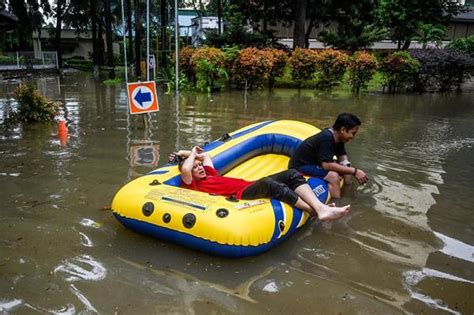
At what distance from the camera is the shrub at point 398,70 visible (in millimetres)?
15562

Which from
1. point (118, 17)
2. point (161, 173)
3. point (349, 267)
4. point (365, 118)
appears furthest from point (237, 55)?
point (118, 17)

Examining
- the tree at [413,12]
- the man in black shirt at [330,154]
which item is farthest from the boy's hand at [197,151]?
the tree at [413,12]

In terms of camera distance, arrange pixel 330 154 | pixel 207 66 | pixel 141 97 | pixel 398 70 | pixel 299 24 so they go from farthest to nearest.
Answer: pixel 299 24
pixel 398 70
pixel 207 66
pixel 141 97
pixel 330 154

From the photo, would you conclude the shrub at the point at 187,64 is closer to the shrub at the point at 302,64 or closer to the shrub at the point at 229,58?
the shrub at the point at 229,58

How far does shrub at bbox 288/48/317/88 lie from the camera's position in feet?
52.1

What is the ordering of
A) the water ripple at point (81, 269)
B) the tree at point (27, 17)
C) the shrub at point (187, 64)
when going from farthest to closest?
1. the tree at point (27, 17)
2. the shrub at point (187, 64)
3. the water ripple at point (81, 269)

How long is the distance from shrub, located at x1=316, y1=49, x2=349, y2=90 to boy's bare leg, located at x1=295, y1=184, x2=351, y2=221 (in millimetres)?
12512

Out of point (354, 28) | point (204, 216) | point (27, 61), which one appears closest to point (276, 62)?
point (354, 28)

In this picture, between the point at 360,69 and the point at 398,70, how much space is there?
4.36 ft

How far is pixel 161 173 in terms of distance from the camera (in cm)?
457

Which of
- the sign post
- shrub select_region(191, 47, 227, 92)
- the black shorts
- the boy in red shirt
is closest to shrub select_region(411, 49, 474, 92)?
shrub select_region(191, 47, 227, 92)

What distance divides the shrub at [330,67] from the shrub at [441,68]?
2.57 m

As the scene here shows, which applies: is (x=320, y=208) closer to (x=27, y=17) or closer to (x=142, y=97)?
(x=142, y=97)

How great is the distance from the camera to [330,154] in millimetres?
4688
